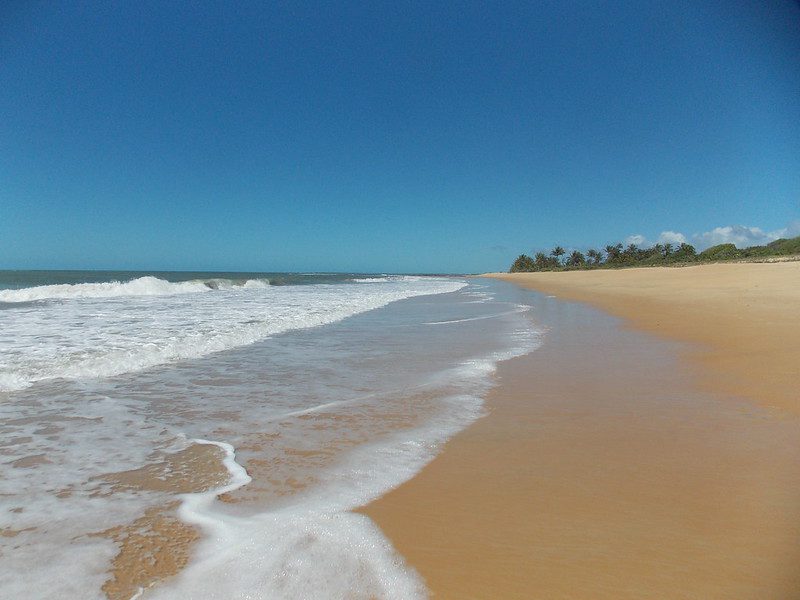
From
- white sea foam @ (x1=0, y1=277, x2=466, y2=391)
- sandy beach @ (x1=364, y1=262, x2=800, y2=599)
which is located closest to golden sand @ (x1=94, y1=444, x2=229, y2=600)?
sandy beach @ (x1=364, y1=262, x2=800, y2=599)

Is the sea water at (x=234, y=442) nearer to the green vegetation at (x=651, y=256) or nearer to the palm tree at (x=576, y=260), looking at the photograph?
the green vegetation at (x=651, y=256)

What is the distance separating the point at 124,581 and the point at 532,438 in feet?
9.64

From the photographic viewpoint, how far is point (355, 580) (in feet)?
6.58

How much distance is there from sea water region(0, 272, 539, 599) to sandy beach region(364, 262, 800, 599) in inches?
12.6

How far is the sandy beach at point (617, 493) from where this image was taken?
200 centimetres

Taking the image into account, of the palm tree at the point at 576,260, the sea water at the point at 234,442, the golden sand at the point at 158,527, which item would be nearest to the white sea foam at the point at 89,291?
the sea water at the point at 234,442

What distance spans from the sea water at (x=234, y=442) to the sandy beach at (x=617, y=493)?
320 mm

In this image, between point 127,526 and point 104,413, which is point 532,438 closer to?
point 127,526

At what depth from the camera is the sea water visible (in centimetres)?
209

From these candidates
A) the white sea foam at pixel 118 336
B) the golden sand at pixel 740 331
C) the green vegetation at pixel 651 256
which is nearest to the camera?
the golden sand at pixel 740 331

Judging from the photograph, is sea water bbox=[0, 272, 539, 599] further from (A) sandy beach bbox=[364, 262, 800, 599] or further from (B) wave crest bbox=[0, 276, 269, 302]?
(B) wave crest bbox=[0, 276, 269, 302]

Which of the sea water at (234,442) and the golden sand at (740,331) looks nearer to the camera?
the sea water at (234,442)

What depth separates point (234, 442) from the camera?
3.69 m

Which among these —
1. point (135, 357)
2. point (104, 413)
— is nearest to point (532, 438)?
point (104, 413)
